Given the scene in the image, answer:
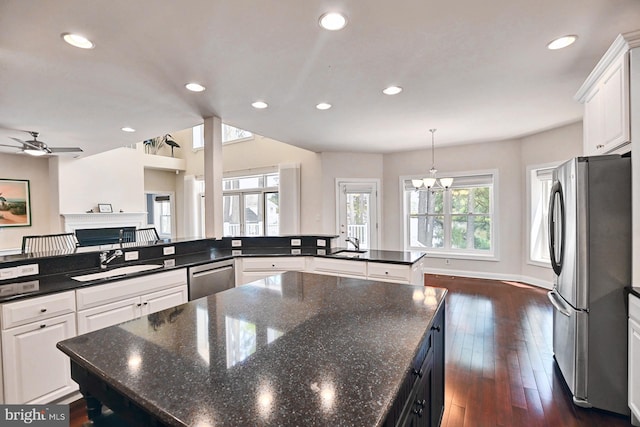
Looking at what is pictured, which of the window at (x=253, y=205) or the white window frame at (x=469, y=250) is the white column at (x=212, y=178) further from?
the white window frame at (x=469, y=250)

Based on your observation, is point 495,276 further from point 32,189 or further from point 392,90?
point 32,189

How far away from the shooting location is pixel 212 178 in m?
3.96

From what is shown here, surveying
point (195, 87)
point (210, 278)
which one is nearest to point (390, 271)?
point (210, 278)

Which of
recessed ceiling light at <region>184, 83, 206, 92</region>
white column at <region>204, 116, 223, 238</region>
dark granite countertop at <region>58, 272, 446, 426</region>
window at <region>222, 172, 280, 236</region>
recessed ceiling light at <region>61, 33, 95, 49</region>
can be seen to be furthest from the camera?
window at <region>222, 172, 280, 236</region>

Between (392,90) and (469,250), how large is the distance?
4189 mm

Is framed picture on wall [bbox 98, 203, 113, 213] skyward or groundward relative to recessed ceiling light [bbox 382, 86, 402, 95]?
groundward

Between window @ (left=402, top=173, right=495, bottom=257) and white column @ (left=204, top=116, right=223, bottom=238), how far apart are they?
13.4ft

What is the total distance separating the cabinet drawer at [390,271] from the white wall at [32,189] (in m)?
7.31

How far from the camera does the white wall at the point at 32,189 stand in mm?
6066

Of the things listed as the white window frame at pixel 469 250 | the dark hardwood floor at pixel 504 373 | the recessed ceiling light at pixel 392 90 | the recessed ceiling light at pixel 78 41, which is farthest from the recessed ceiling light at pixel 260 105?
the white window frame at pixel 469 250

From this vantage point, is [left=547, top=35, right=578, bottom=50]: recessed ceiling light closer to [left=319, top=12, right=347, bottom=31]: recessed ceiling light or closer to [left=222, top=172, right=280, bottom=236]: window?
[left=319, top=12, right=347, bottom=31]: recessed ceiling light

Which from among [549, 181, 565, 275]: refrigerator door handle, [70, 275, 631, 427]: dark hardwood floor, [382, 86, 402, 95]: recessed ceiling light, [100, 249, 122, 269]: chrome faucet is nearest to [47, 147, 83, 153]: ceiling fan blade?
[100, 249, 122, 269]: chrome faucet

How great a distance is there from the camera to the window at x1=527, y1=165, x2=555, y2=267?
512 cm

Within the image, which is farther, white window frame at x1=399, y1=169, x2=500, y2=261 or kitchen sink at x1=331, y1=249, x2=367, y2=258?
white window frame at x1=399, y1=169, x2=500, y2=261
